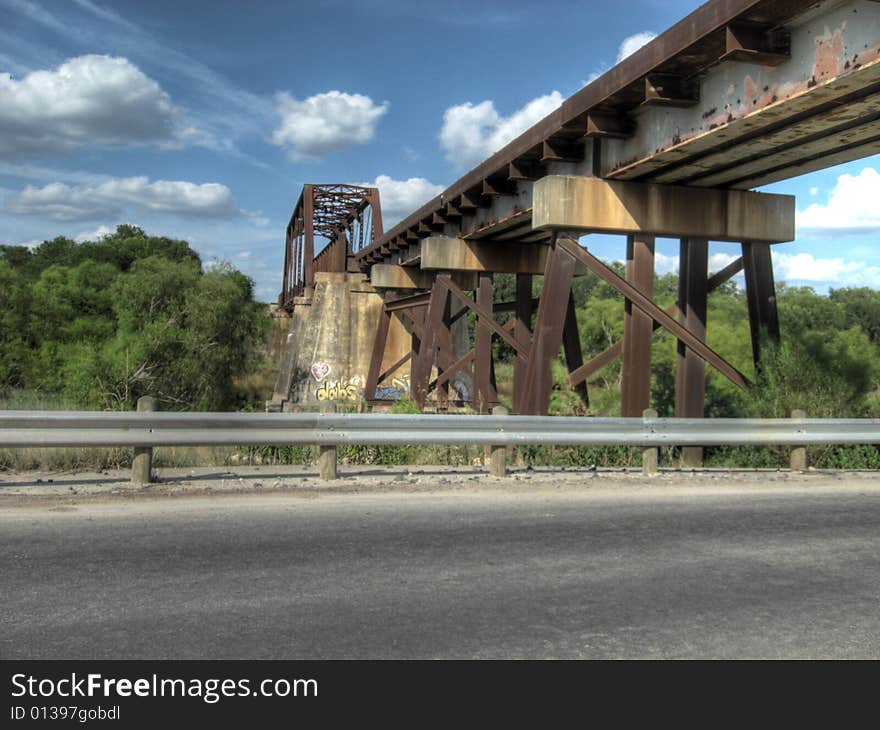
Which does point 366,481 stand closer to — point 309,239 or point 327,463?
point 327,463

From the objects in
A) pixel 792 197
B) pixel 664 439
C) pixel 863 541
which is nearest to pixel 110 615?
pixel 863 541

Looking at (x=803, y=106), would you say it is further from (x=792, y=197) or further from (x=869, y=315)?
(x=869, y=315)

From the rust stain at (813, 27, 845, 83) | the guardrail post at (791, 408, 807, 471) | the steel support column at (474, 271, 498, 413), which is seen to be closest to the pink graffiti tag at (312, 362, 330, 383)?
the steel support column at (474, 271, 498, 413)

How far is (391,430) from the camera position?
8.87 metres

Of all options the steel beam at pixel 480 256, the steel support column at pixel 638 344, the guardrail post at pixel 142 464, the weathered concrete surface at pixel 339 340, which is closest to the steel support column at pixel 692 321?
the steel support column at pixel 638 344

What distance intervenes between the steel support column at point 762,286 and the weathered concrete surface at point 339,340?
2178cm

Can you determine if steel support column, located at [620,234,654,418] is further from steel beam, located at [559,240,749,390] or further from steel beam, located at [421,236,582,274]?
steel beam, located at [421,236,582,274]

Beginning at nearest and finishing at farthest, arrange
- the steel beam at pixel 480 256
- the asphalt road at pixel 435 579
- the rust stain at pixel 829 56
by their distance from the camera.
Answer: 1. the asphalt road at pixel 435 579
2. the rust stain at pixel 829 56
3. the steel beam at pixel 480 256

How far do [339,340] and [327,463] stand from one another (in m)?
26.1

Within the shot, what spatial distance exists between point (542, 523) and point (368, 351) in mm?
28700

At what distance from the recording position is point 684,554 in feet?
19.1

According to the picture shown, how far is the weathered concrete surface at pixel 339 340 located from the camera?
1346 inches

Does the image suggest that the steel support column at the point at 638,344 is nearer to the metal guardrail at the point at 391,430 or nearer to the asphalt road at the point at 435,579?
the metal guardrail at the point at 391,430

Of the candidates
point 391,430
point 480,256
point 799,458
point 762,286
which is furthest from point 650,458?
point 480,256
